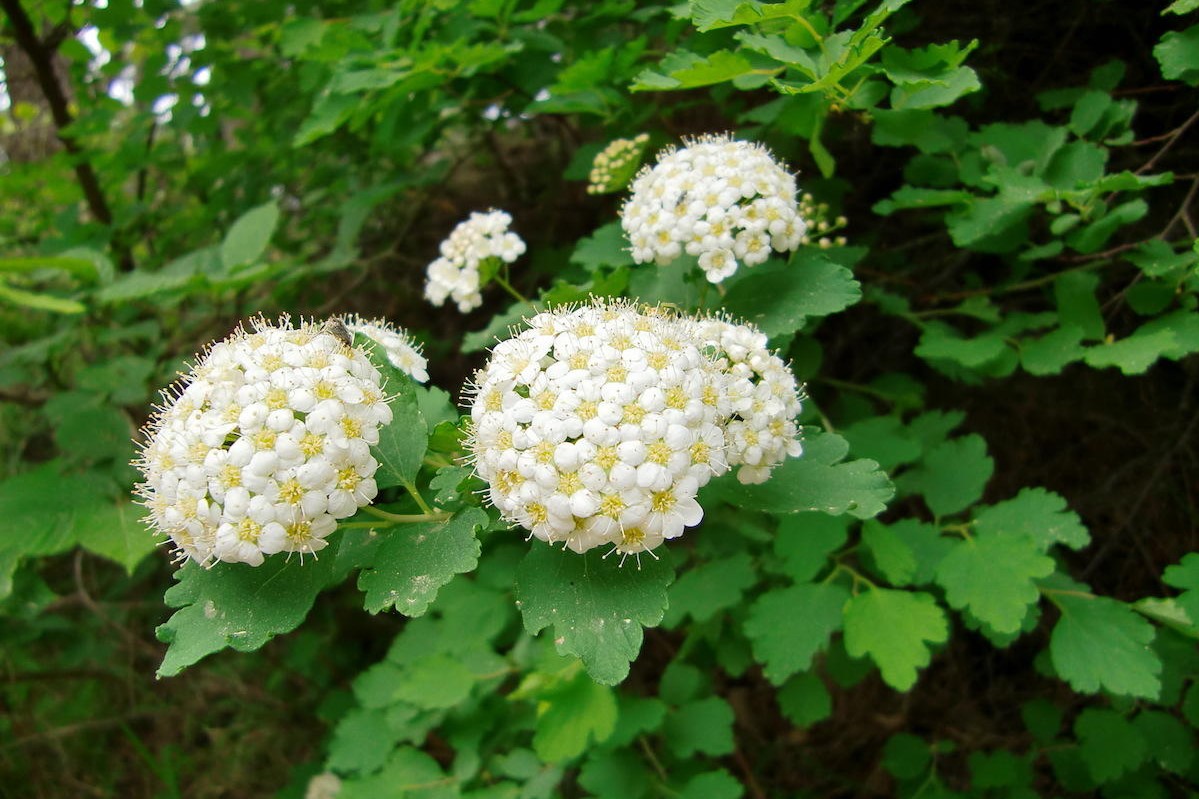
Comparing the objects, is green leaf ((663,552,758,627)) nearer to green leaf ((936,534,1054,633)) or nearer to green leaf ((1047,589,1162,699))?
green leaf ((936,534,1054,633))

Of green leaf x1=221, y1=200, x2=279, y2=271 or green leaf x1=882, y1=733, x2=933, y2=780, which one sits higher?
green leaf x1=221, y1=200, x2=279, y2=271

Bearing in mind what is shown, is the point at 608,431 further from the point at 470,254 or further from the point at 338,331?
the point at 470,254

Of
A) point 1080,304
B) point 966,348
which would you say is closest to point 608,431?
point 966,348

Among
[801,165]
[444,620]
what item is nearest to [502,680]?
[444,620]

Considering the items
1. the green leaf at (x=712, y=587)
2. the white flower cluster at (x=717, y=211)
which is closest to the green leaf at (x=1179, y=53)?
the white flower cluster at (x=717, y=211)

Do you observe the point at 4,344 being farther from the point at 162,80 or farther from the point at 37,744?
the point at 37,744

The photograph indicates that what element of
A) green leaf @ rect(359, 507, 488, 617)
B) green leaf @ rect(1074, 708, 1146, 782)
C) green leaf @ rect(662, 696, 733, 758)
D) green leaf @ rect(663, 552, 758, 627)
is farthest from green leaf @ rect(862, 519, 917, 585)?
green leaf @ rect(359, 507, 488, 617)
